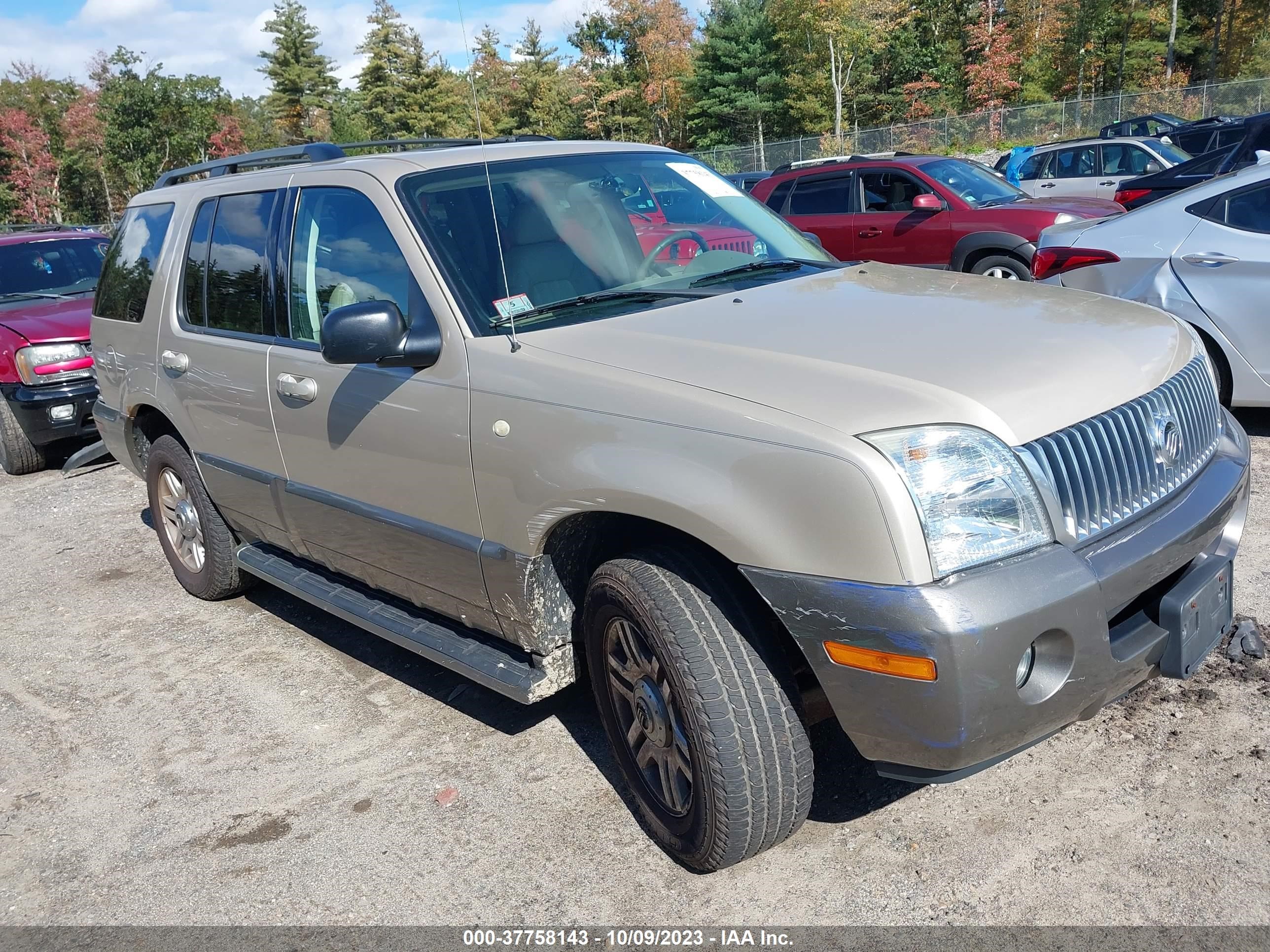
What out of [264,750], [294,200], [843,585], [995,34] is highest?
[995,34]

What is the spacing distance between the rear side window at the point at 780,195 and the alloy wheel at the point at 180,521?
27.3 ft

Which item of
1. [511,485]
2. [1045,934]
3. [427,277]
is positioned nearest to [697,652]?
[511,485]

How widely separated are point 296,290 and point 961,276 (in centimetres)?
238

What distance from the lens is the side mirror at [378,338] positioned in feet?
10.0

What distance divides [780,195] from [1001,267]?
3035mm

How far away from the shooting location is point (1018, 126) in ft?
122

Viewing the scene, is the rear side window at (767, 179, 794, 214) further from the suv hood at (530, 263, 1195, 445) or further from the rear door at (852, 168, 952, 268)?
the suv hood at (530, 263, 1195, 445)

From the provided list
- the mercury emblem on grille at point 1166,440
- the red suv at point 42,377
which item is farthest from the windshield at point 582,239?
the red suv at point 42,377

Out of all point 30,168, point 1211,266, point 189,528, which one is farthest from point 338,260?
point 30,168

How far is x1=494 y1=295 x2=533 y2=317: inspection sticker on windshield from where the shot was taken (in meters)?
3.16

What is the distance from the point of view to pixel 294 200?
3.96 meters

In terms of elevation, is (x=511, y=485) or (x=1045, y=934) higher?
(x=511, y=485)

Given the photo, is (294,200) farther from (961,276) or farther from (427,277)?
(961,276)

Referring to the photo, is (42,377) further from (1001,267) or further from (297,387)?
(1001,267)
